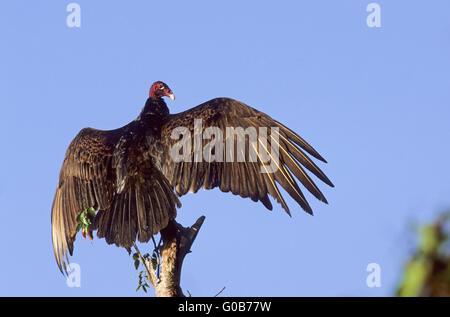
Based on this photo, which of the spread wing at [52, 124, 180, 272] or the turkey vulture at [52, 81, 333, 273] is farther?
the turkey vulture at [52, 81, 333, 273]

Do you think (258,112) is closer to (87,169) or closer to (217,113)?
(217,113)

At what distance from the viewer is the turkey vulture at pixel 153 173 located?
5.18 meters

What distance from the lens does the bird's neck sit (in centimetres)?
624

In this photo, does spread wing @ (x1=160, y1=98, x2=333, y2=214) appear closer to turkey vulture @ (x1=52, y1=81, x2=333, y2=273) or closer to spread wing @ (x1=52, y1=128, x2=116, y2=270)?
turkey vulture @ (x1=52, y1=81, x2=333, y2=273)

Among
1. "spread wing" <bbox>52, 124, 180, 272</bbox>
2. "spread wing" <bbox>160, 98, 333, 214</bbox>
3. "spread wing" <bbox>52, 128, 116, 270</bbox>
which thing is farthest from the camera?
"spread wing" <bbox>52, 128, 116, 270</bbox>

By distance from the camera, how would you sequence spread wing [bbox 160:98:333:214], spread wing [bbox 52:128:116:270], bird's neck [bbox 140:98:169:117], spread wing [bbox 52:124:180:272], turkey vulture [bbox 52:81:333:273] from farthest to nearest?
bird's neck [bbox 140:98:169:117]
spread wing [bbox 52:128:116:270]
spread wing [bbox 160:98:333:214]
turkey vulture [bbox 52:81:333:273]
spread wing [bbox 52:124:180:272]

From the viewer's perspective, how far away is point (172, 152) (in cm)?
561

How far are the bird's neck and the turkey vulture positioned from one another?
4 cm

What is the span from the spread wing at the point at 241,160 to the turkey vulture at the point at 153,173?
0.01 metres

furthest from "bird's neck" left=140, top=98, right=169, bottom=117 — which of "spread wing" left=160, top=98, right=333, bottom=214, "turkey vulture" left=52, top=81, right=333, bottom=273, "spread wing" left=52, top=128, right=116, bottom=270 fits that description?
"spread wing" left=52, top=128, right=116, bottom=270

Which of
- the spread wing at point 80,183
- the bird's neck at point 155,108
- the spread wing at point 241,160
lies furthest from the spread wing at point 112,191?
the bird's neck at point 155,108

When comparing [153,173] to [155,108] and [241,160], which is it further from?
[155,108]

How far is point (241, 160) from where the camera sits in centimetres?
555
